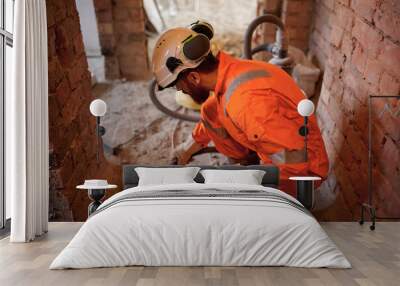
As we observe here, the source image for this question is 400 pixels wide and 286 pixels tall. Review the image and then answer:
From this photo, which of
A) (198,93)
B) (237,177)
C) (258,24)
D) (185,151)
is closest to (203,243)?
(237,177)

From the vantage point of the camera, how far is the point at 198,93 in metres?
5.01

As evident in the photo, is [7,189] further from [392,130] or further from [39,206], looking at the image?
[392,130]

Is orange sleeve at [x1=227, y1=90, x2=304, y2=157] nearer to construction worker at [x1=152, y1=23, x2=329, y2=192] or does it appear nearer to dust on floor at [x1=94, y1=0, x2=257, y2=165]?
construction worker at [x1=152, y1=23, x2=329, y2=192]

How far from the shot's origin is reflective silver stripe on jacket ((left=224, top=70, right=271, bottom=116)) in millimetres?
4883

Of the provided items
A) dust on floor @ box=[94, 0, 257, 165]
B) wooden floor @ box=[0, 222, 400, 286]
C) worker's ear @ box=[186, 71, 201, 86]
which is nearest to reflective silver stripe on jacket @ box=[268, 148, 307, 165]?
dust on floor @ box=[94, 0, 257, 165]

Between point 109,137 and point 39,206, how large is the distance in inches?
37.7

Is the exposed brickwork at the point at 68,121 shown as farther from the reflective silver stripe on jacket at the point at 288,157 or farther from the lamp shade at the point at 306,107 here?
the lamp shade at the point at 306,107

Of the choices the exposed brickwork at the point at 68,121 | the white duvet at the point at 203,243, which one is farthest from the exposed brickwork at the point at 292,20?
the white duvet at the point at 203,243

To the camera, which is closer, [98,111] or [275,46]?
[98,111]

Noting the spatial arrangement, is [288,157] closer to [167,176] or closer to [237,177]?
[237,177]

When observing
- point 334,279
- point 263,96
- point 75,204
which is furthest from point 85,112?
point 334,279

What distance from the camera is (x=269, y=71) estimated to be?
4953 mm

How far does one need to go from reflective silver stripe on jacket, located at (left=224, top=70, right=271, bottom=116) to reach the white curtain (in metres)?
1.53

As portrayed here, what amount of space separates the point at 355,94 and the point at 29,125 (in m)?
2.80
